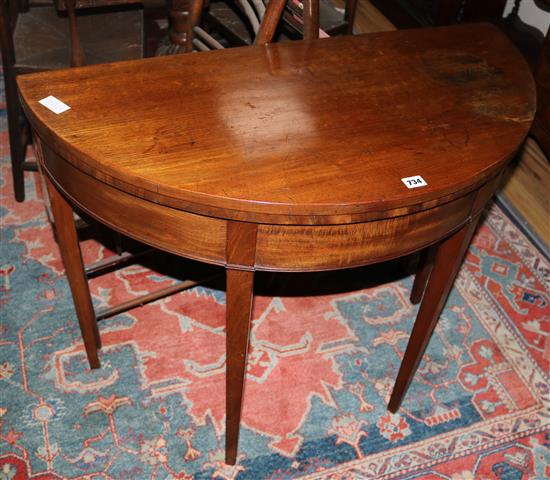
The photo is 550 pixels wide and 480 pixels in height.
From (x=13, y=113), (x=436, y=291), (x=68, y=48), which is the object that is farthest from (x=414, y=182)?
(x=13, y=113)

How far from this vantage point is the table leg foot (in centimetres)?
137

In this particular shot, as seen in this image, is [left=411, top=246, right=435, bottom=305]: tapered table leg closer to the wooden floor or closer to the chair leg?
the wooden floor

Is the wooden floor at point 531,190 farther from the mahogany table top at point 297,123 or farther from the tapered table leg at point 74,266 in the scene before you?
the tapered table leg at point 74,266

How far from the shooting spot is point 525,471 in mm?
1877

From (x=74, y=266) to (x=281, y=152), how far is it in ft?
2.28

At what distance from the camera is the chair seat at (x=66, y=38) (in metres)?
2.26

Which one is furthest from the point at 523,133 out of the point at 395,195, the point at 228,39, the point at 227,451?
the point at 228,39

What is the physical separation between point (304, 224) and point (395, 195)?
0.18 meters

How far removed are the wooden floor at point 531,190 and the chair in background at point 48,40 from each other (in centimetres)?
164

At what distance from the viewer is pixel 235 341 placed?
4.91ft

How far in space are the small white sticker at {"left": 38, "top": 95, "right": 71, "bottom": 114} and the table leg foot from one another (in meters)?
0.47

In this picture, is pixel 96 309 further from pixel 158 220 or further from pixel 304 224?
pixel 304 224

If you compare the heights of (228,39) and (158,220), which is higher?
(158,220)

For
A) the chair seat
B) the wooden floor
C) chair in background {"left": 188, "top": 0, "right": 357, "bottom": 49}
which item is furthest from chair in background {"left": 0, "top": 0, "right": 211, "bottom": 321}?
the wooden floor
